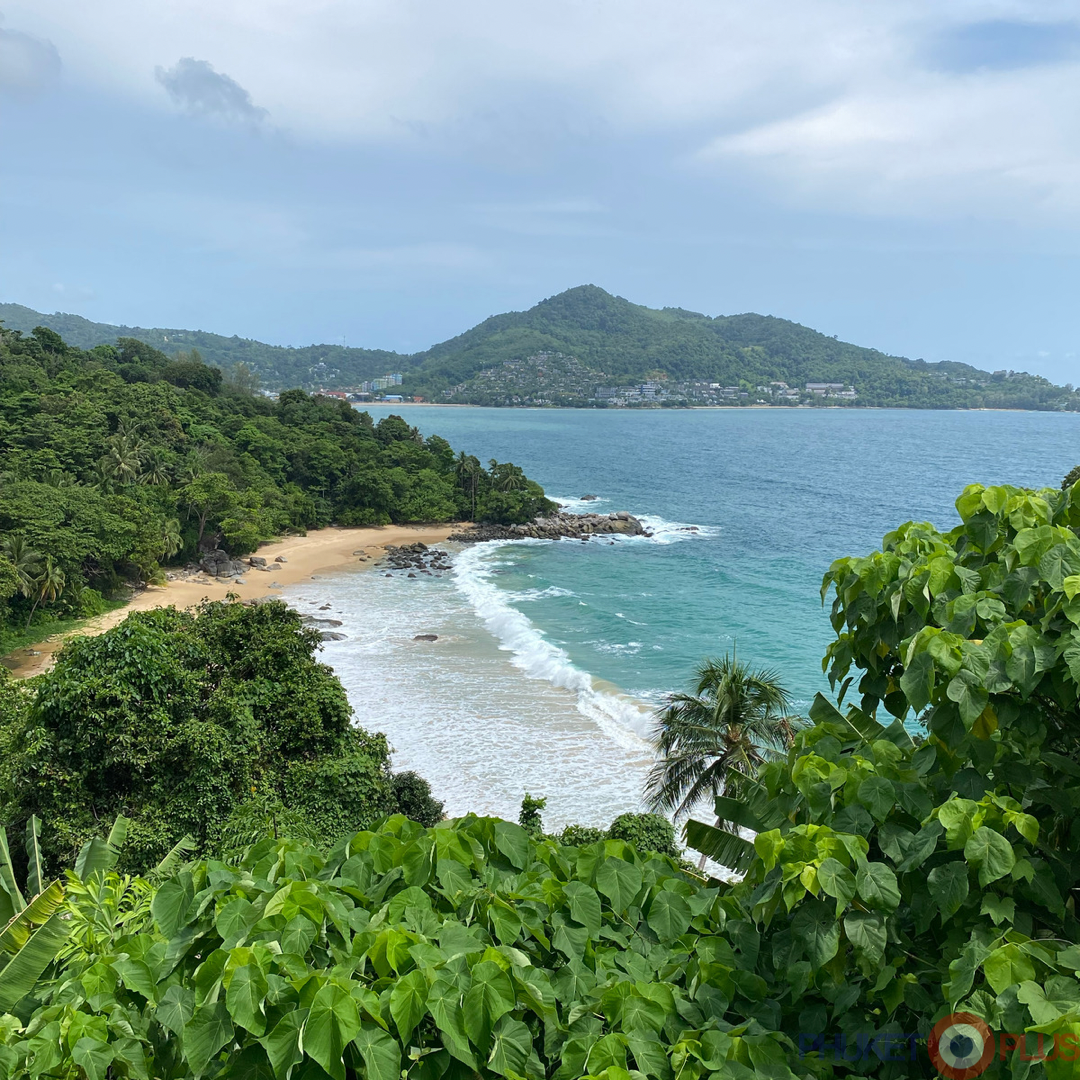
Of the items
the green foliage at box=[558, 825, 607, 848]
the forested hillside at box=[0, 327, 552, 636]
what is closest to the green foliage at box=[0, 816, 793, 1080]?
the green foliage at box=[558, 825, 607, 848]

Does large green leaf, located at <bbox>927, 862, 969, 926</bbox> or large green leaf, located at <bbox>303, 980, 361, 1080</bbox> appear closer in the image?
large green leaf, located at <bbox>303, 980, 361, 1080</bbox>

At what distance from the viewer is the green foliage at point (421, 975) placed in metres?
3.68

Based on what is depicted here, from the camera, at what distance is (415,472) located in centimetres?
6931

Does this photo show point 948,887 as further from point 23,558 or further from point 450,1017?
point 23,558

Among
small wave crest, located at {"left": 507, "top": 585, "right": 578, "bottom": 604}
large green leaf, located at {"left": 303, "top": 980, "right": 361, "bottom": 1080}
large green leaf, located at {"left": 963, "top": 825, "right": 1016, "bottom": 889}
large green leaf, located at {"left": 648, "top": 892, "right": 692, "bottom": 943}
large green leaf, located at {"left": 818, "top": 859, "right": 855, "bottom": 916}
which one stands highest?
large green leaf, located at {"left": 963, "top": 825, "right": 1016, "bottom": 889}

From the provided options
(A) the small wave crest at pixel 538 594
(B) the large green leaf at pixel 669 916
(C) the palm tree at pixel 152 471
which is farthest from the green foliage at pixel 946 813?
(C) the palm tree at pixel 152 471

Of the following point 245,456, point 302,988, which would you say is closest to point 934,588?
point 302,988

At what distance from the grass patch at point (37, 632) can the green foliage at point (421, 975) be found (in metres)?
30.9

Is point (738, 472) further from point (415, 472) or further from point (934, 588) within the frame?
point (934, 588)

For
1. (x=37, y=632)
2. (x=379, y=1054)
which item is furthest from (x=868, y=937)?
(x=37, y=632)

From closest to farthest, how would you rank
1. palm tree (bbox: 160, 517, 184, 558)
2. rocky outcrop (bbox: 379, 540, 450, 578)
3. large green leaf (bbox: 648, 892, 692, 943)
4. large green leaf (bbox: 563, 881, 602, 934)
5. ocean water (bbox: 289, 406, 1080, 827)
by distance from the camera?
large green leaf (bbox: 563, 881, 602, 934) < large green leaf (bbox: 648, 892, 692, 943) < ocean water (bbox: 289, 406, 1080, 827) < palm tree (bbox: 160, 517, 184, 558) < rocky outcrop (bbox: 379, 540, 450, 578)

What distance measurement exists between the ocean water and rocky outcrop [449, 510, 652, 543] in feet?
7.40

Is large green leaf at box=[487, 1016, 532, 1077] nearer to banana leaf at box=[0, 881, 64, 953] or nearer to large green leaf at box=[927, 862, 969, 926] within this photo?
large green leaf at box=[927, 862, 969, 926]

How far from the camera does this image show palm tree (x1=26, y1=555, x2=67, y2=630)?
3294 centimetres
